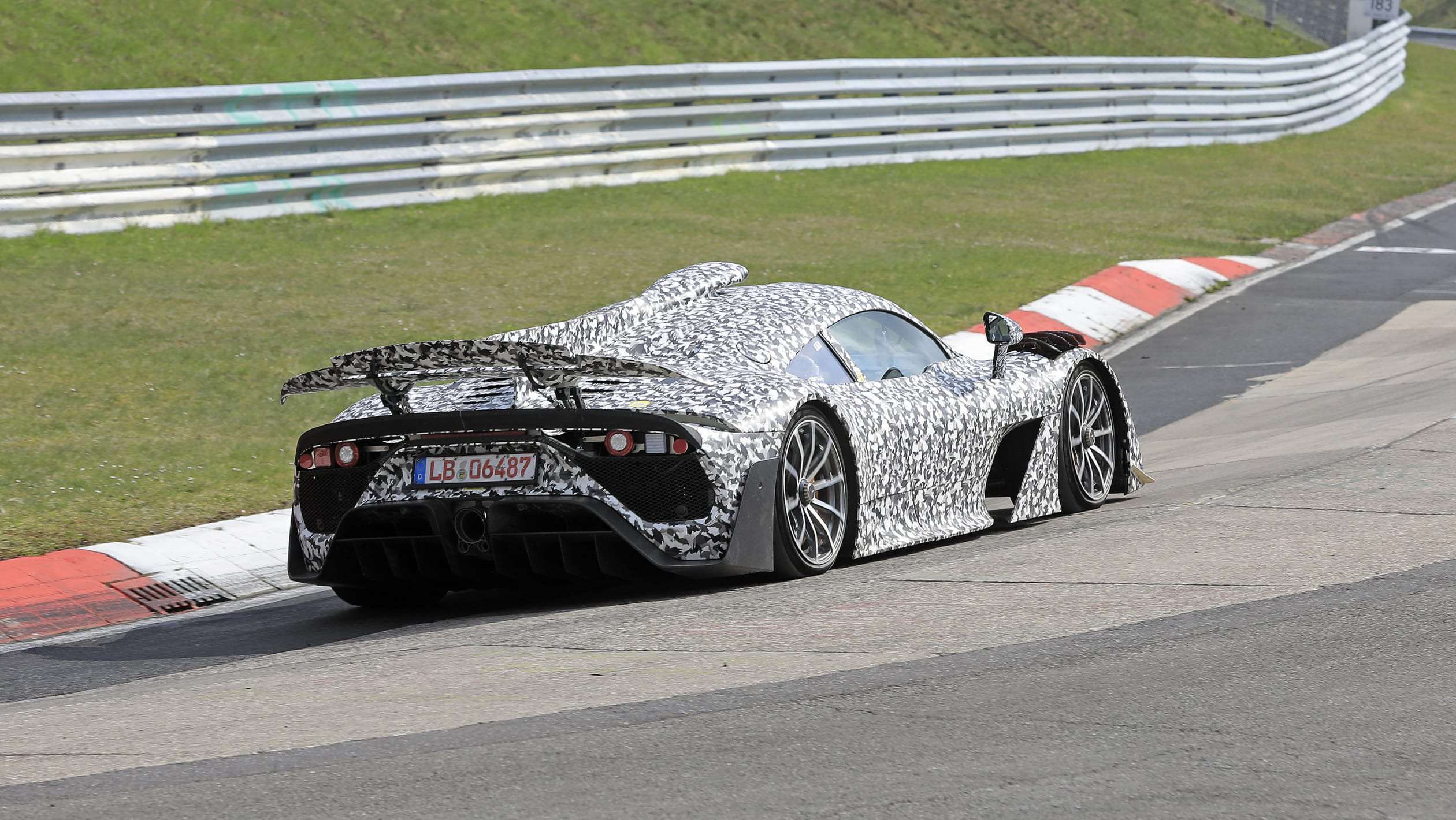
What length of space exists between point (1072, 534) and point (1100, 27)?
28.8 meters

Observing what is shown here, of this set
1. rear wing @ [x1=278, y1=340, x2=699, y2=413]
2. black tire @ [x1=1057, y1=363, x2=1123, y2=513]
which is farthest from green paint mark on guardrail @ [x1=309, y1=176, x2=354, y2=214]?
rear wing @ [x1=278, y1=340, x2=699, y2=413]

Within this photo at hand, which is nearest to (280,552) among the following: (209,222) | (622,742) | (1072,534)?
(1072,534)

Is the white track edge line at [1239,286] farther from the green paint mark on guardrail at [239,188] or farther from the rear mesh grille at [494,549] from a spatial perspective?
the rear mesh grille at [494,549]

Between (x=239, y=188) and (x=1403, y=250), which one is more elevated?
(x=239, y=188)

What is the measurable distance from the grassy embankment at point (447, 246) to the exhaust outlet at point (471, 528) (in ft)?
8.11

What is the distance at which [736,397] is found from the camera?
699cm

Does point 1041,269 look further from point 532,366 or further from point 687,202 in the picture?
point 532,366

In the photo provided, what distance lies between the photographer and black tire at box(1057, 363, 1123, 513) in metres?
8.71

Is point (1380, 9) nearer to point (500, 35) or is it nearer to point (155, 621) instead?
point (500, 35)

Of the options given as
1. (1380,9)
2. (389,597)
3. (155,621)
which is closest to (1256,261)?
(389,597)

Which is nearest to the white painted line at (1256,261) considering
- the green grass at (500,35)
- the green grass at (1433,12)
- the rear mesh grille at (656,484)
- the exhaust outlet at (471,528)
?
the green grass at (500,35)

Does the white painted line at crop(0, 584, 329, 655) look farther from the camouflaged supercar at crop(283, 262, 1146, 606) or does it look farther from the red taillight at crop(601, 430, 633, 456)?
the red taillight at crop(601, 430, 633, 456)

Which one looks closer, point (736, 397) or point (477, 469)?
point (477, 469)

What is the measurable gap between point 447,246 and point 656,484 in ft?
34.5
